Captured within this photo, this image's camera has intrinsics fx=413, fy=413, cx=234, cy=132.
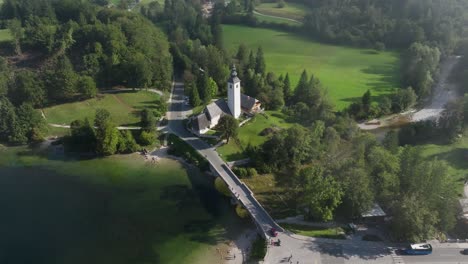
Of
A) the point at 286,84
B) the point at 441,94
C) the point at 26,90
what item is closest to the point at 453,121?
the point at 441,94

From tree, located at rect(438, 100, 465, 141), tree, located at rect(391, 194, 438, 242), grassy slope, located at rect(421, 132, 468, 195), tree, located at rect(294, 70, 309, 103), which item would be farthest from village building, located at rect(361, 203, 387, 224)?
tree, located at rect(294, 70, 309, 103)

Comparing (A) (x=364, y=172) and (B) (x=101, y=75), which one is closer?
(A) (x=364, y=172)

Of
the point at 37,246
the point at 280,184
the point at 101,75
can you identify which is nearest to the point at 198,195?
the point at 280,184

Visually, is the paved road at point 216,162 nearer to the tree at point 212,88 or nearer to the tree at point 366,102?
the tree at point 212,88

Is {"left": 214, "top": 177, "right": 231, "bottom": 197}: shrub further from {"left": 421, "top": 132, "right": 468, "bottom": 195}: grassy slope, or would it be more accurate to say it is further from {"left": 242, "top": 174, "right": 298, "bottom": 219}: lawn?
{"left": 421, "top": 132, "right": 468, "bottom": 195}: grassy slope

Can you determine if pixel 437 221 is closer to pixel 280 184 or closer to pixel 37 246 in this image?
pixel 280 184

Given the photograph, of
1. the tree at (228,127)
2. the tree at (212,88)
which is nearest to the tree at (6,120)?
the tree at (212,88)
